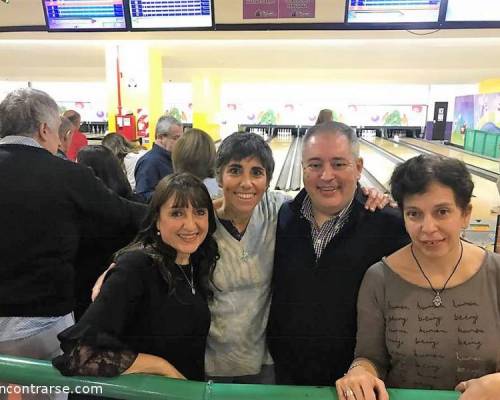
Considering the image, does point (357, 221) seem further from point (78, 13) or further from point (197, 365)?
point (78, 13)

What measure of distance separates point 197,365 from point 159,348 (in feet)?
0.43

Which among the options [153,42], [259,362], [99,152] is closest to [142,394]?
[259,362]

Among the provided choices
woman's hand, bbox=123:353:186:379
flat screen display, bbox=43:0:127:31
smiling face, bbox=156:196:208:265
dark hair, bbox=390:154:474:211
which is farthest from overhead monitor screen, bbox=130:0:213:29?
woman's hand, bbox=123:353:186:379

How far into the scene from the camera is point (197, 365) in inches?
42.8

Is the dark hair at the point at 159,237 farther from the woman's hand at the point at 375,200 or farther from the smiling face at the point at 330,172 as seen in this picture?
the woman's hand at the point at 375,200

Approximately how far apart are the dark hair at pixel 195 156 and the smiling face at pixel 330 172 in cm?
81

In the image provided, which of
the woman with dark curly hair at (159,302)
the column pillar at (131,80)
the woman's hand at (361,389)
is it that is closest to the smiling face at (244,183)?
the woman with dark curly hair at (159,302)

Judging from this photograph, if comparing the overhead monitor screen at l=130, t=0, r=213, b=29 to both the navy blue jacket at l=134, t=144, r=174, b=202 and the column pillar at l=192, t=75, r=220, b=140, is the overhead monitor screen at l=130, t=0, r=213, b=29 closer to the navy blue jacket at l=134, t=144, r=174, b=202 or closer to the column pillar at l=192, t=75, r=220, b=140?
the navy blue jacket at l=134, t=144, r=174, b=202

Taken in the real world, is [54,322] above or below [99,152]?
below

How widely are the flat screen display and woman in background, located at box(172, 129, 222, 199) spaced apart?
188 cm

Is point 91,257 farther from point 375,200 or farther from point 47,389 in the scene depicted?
point 375,200

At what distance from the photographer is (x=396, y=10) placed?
304 cm

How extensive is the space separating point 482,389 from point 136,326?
677mm

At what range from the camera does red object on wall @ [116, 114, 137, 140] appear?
5617mm
